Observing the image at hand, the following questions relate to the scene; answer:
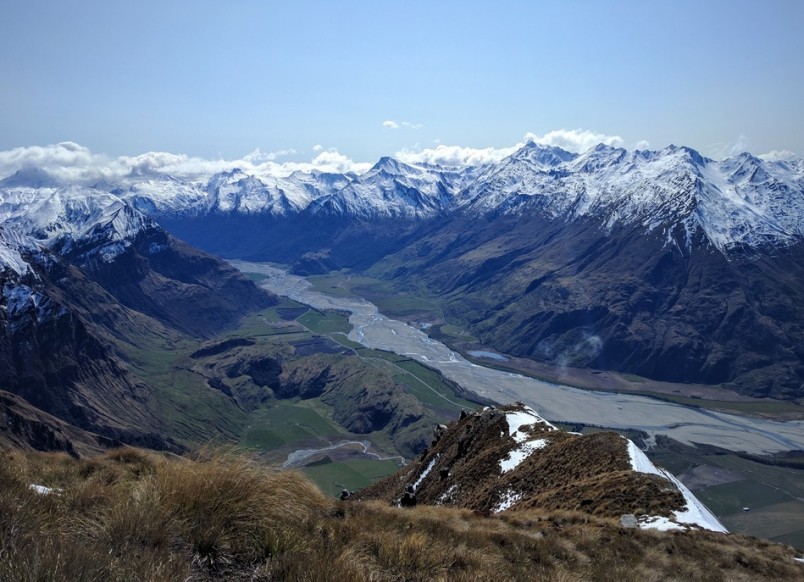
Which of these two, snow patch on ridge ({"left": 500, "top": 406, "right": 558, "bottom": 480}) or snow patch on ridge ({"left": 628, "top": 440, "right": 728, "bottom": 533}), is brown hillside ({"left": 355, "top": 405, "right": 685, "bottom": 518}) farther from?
snow patch on ridge ({"left": 628, "top": 440, "right": 728, "bottom": 533})

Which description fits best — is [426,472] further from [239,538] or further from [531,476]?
[239,538]

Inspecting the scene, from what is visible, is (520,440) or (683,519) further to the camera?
(520,440)

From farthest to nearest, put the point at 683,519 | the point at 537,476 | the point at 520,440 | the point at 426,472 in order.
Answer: the point at 426,472 → the point at 520,440 → the point at 537,476 → the point at 683,519

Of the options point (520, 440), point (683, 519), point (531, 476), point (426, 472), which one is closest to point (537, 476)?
point (531, 476)

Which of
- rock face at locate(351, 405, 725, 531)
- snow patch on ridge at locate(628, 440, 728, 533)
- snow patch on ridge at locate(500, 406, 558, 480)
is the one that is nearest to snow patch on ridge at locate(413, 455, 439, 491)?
rock face at locate(351, 405, 725, 531)

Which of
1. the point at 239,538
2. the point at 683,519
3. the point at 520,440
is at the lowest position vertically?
the point at 520,440

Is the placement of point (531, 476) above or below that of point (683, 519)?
below

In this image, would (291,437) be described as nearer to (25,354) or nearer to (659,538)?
(25,354)
